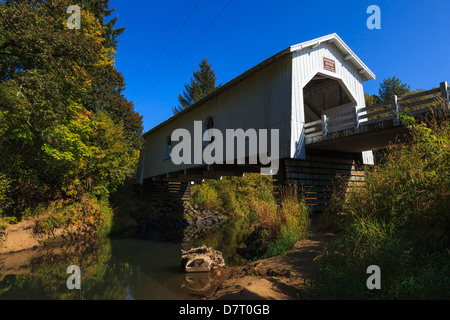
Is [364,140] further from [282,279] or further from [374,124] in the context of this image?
[282,279]

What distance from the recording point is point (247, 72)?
9.24m

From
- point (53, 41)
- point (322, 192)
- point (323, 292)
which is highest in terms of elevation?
point (53, 41)

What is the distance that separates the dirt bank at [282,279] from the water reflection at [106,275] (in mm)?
877

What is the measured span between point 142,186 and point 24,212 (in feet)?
33.4

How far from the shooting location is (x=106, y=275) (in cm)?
570

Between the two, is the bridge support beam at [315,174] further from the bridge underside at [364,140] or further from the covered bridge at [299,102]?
the bridge underside at [364,140]

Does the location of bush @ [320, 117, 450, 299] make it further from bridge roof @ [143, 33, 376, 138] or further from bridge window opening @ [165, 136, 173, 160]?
bridge window opening @ [165, 136, 173, 160]

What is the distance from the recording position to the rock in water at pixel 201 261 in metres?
5.88

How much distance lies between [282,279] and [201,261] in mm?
2769

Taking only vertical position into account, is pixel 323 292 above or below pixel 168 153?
below

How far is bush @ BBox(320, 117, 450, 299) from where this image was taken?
8.31 feet

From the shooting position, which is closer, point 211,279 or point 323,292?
point 323,292
